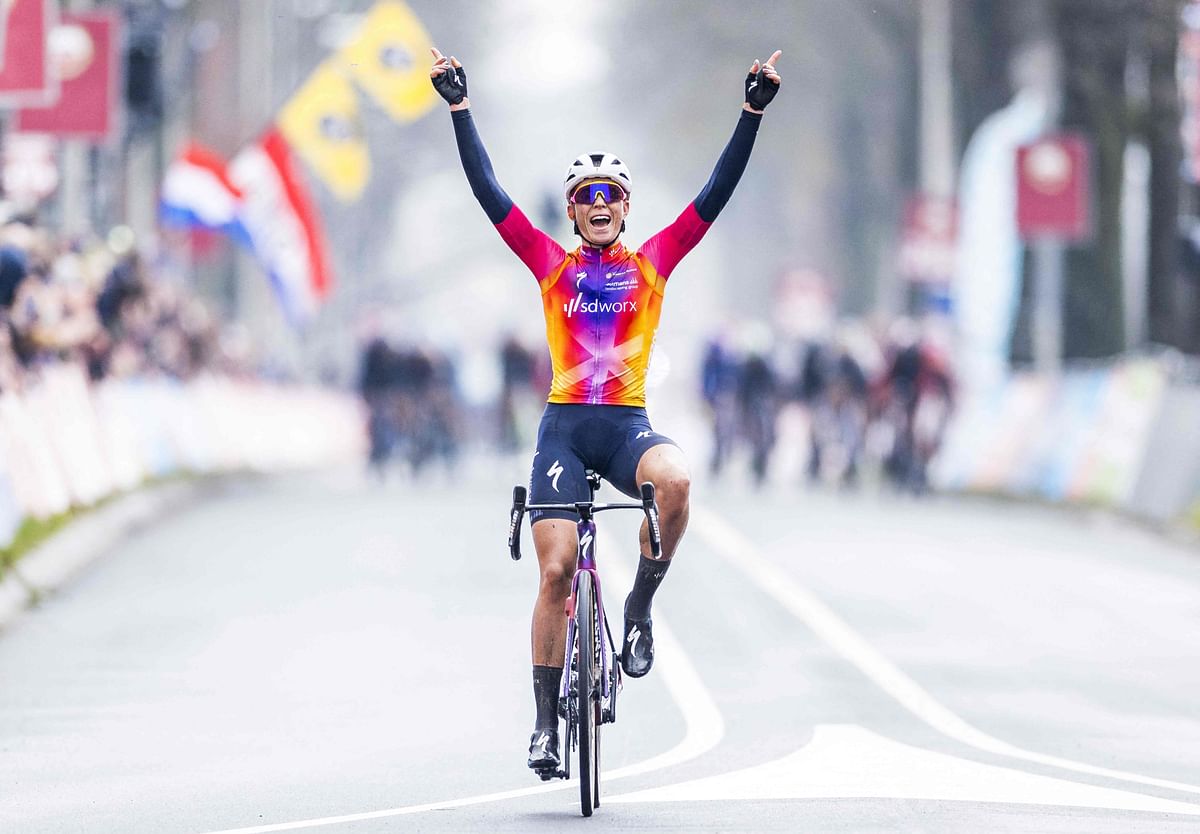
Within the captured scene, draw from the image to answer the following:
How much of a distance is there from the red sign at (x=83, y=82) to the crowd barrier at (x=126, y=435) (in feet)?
7.84

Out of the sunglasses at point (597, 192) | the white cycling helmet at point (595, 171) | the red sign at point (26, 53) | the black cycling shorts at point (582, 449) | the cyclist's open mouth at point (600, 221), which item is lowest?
the black cycling shorts at point (582, 449)

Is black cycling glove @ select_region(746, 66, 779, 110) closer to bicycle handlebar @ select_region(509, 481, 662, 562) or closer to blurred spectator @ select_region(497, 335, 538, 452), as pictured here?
bicycle handlebar @ select_region(509, 481, 662, 562)

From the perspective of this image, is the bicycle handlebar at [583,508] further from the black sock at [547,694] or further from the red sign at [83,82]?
the red sign at [83,82]

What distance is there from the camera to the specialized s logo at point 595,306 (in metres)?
10.1

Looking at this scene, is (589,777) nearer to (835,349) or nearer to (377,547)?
(377,547)

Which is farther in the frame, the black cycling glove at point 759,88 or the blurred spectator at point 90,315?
the blurred spectator at point 90,315

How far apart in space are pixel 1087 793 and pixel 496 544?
12656 millimetres

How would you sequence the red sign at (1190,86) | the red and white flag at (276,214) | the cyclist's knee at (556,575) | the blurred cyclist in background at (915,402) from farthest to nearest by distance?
the red and white flag at (276,214)
the blurred cyclist in background at (915,402)
the red sign at (1190,86)
the cyclist's knee at (556,575)

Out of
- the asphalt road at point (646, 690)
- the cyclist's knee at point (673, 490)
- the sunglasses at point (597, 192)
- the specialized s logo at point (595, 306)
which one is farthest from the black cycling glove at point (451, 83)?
the asphalt road at point (646, 690)

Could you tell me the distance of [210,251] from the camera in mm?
45938

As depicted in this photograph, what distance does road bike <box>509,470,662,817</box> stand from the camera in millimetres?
9438

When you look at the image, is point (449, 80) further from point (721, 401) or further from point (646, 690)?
point (721, 401)

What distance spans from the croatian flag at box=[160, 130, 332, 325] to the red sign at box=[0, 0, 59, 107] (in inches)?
503

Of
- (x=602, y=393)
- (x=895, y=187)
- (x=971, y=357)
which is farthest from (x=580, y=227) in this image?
(x=895, y=187)
